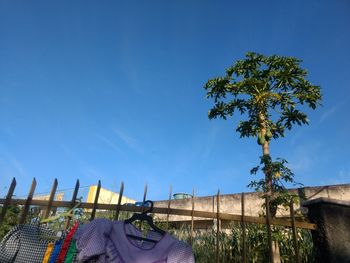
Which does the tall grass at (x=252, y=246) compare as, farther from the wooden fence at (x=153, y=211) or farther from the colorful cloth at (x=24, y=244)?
the colorful cloth at (x=24, y=244)

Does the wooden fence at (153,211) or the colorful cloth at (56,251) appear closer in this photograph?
the colorful cloth at (56,251)

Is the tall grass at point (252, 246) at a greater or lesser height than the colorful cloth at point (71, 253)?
greater

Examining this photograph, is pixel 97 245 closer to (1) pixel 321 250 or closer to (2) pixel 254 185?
(1) pixel 321 250

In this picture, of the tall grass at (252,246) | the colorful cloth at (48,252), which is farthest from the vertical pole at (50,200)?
the tall grass at (252,246)

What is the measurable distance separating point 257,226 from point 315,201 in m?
3.29

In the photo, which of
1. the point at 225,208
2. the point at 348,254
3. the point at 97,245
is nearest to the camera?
the point at 97,245

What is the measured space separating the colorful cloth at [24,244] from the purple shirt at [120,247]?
39cm

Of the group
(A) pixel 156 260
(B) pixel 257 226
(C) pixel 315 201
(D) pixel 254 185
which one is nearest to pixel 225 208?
(D) pixel 254 185

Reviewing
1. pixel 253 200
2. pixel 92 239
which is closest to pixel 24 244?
pixel 92 239

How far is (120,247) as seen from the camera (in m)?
2.23

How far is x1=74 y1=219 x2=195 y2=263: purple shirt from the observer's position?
216 cm

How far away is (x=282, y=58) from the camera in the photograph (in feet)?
30.5

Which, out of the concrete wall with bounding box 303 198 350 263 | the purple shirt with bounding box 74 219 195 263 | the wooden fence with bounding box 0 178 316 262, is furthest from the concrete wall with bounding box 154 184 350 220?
the purple shirt with bounding box 74 219 195 263

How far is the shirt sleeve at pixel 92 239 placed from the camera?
2129 mm
